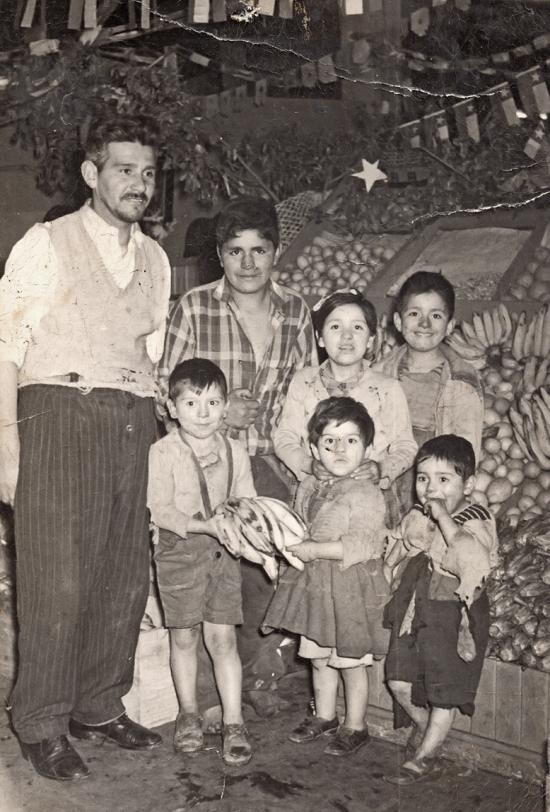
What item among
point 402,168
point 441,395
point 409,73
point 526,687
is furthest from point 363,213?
point 526,687

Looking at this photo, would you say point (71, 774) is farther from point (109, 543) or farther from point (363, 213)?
point (363, 213)

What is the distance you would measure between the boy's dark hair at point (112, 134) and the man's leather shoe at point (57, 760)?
195cm

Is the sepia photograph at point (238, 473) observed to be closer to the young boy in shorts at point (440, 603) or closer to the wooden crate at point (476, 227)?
the young boy in shorts at point (440, 603)

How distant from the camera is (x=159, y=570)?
317 centimetres

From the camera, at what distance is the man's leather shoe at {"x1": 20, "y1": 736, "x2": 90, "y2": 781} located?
9.51ft

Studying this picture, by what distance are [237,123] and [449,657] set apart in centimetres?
288

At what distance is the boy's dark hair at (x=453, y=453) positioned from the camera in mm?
2951

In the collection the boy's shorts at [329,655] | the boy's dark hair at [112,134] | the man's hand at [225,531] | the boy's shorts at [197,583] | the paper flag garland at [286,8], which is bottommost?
the boy's shorts at [329,655]

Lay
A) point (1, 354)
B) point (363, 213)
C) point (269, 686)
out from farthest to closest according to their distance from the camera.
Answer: point (363, 213) < point (269, 686) < point (1, 354)

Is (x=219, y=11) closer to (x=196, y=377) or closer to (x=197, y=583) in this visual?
(x=196, y=377)

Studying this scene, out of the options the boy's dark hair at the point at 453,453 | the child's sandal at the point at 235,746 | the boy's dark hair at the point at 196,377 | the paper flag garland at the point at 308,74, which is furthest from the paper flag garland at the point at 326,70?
the child's sandal at the point at 235,746

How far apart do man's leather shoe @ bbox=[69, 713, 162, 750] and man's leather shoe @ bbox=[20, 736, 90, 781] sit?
19 centimetres

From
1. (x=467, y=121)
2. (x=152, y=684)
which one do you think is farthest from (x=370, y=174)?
(x=152, y=684)

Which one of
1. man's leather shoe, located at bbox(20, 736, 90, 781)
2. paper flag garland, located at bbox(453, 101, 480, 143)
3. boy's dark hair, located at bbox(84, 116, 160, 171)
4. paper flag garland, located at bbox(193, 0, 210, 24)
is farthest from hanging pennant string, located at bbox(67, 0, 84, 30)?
man's leather shoe, located at bbox(20, 736, 90, 781)
